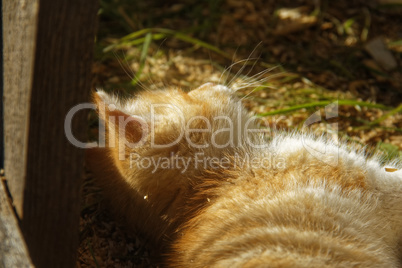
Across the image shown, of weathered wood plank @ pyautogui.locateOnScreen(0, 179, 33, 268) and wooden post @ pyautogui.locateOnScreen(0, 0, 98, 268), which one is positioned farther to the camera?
weathered wood plank @ pyautogui.locateOnScreen(0, 179, 33, 268)

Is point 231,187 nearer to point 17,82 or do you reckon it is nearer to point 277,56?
point 17,82

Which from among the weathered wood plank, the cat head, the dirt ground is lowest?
the weathered wood plank

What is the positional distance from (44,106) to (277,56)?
1.73 meters

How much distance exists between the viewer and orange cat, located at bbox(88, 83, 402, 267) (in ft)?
3.64

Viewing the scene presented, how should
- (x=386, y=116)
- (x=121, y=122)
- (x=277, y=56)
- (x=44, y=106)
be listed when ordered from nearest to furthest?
(x=44, y=106) < (x=121, y=122) < (x=386, y=116) < (x=277, y=56)

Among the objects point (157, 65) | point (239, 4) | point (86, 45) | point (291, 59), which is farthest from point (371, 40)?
point (86, 45)

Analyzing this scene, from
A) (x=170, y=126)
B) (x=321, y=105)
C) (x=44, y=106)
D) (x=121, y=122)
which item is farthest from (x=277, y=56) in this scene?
(x=44, y=106)

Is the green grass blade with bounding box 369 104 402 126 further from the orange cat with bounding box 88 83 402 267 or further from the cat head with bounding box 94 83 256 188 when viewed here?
the cat head with bounding box 94 83 256 188

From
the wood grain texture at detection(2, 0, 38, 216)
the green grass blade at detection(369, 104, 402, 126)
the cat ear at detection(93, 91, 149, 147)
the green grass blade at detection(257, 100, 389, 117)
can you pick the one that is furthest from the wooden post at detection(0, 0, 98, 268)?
the green grass blade at detection(369, 104, 402, 126)

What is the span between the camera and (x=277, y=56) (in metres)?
2.43

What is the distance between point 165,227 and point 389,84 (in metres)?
1.51

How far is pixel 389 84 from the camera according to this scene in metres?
2.30

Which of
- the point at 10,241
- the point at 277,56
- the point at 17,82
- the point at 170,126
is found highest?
the point at 277,56

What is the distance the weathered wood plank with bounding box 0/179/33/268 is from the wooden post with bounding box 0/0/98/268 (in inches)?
0.7
